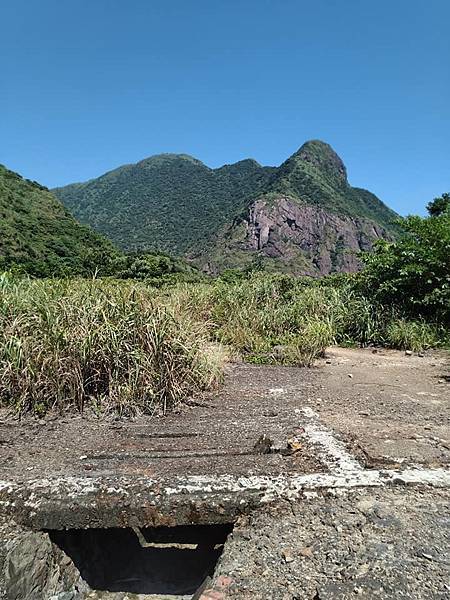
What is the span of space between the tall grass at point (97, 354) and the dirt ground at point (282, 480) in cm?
24

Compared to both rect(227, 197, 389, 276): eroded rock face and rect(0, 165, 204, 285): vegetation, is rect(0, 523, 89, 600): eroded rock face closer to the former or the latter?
rect(0, 165, 204, 285): vegetation

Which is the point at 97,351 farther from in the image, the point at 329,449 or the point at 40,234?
the point at 40,234

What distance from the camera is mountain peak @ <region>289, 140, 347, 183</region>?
9291cm

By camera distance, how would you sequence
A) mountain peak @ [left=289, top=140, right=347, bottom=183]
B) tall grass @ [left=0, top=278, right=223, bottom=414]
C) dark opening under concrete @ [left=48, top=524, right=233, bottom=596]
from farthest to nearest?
mountain peak @ [left=289, top=140, right=347, bottom=183]
tall grass @ [left=0, top=278, right=223, bottom=414]
dark opening under concrete @ [left=48, top=524, right=233, bottom=596]

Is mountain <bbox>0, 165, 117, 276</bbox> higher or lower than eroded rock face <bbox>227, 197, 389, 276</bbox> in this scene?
lower

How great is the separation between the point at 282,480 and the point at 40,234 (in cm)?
3418

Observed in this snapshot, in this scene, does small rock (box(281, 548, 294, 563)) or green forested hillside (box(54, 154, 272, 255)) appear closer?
small rock (box(281, 548, 294, 563))

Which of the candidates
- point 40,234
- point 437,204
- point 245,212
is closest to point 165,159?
point 245,212

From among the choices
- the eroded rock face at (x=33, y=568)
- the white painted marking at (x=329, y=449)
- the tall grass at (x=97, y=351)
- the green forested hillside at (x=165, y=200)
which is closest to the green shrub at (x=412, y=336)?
the tall grass at (x=97, y=351)

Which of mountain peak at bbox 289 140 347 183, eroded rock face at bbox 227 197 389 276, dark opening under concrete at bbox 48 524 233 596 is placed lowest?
dark opening under concrete at bbox 48 524 233 596

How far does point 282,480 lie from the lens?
2588 mm

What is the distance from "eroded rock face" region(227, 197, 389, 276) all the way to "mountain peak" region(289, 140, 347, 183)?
18.8m

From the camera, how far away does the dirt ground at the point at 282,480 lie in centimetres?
196

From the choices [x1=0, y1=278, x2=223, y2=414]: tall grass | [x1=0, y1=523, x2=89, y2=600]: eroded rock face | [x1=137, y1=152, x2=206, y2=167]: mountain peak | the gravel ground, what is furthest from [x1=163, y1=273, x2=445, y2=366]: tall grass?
[x1=137, y1=152, x2=206, y2=167]: mountain peak
